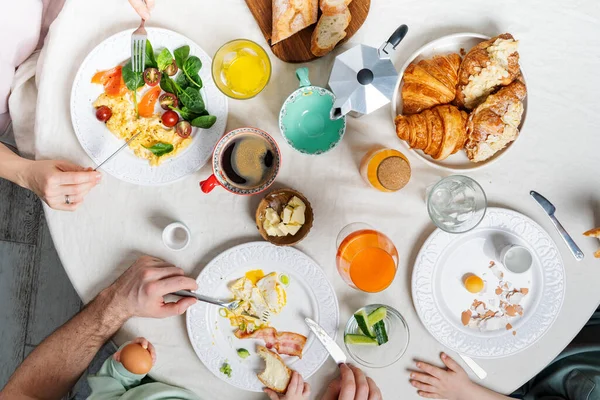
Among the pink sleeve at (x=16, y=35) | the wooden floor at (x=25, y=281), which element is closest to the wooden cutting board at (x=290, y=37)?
the pink sleeve at (x=16, y=35)

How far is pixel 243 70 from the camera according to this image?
1.23 m

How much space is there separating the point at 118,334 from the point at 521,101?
120 cm

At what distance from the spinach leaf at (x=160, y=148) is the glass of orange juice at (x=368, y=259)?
50 centimetres

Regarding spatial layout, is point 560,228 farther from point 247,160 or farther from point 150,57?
point 150,57

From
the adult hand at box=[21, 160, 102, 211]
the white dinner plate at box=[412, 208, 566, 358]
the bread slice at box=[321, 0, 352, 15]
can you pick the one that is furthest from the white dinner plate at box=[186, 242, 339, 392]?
the bread slice at box=[321, 0, 352, 15]

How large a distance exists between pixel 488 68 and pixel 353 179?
0.42 meters

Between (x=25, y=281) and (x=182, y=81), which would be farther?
(x=25, y=281)

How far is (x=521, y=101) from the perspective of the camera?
121 centimetres

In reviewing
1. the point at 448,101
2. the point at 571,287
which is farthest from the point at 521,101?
the point at 571,287

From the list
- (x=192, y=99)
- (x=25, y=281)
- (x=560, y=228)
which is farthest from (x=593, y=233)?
(x=25, y=281)

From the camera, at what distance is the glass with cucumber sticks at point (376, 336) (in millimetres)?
1222

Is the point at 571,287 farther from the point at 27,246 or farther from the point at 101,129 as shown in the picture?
the point at 27,246

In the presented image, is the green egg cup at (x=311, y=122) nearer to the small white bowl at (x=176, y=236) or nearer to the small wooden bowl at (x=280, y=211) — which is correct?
the small wooden bowl at (x=280, y=211)

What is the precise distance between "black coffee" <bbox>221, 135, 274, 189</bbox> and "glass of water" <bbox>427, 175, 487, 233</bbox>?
43cm
